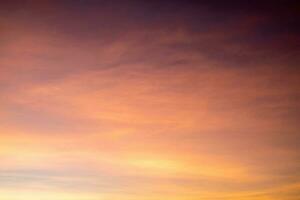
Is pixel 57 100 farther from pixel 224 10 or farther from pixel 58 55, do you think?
pixel 224 10

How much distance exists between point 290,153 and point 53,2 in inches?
225

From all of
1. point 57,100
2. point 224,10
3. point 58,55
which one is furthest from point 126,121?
point 224,10

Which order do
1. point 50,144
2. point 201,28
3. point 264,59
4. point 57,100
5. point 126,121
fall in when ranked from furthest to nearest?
point 50,144 → point 126,121 → point 57,100 → point 264,59 → point 201,28

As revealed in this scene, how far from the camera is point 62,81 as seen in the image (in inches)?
315

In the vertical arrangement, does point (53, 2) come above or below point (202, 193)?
above

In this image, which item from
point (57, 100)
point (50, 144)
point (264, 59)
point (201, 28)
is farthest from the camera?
point (50, 144)

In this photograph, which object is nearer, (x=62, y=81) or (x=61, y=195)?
(x=62, y=81)

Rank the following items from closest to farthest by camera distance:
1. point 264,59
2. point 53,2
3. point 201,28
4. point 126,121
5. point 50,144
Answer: point 53,2 → point 201,28 → point 264,59 → point 126,121 → point 50,144

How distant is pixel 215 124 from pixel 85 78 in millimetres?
2488

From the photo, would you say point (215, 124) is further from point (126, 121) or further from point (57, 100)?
point (57, 100)

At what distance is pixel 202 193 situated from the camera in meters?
12.6

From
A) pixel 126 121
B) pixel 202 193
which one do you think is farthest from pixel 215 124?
pixel 202 193

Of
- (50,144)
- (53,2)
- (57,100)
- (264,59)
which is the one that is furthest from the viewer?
(50,144)

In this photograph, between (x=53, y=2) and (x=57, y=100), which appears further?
(x=57, y=100)
